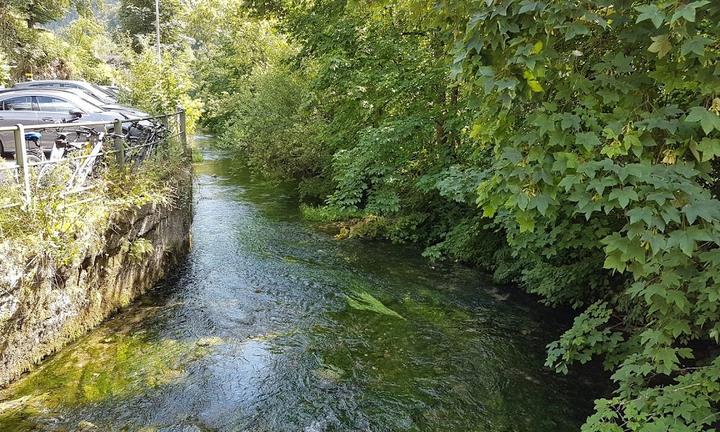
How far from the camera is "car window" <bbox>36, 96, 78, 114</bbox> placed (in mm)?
12102

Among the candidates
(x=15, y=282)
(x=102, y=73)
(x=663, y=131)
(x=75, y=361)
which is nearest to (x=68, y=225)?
(x=15, y=282)

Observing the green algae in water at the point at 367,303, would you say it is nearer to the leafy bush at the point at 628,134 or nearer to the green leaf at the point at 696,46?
the leafy bush at the point at 628,134

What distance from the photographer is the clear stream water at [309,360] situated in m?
5.02

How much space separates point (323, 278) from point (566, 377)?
437 cm

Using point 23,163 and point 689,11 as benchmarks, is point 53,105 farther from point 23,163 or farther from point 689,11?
point 689,11

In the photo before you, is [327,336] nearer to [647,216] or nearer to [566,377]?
[566,377]

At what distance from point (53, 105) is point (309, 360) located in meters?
10.1

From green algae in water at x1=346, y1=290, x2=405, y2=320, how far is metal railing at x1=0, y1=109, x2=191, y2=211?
4015mm

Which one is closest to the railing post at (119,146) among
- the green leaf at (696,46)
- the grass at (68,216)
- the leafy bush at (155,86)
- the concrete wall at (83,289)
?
the grass at (68,216)

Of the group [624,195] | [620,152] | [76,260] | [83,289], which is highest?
[620,152]

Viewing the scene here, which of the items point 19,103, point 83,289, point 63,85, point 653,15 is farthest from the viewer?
point 63,85

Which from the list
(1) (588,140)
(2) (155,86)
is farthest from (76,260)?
(2) (155,86)

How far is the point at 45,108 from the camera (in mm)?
12086

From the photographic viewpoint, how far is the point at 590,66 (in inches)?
122
